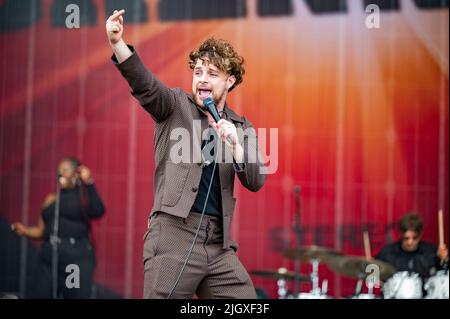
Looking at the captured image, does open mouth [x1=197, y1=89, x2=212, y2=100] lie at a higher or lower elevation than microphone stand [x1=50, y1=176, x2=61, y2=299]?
higher

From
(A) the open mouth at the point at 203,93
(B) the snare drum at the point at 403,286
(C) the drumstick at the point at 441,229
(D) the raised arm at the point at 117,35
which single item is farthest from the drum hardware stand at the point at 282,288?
(D) the raised arm at the point at 117,35

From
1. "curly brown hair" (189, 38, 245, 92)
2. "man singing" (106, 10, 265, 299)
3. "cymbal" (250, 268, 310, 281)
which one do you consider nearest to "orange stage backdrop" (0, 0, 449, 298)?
"cymbal" (250, 268, 310, 281)

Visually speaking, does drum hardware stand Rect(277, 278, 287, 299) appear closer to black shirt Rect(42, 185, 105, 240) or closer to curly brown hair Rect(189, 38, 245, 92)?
black shirt Rect(42, 185, 105, 240)

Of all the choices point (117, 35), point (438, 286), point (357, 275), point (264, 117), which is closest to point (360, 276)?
Answer: point (357, 275)

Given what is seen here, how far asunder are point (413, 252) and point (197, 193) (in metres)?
4.08

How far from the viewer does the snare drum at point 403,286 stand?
24.6 feet

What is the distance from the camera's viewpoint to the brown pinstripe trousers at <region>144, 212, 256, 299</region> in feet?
13.1

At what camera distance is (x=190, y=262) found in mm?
4020

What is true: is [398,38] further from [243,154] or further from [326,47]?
[243,154]

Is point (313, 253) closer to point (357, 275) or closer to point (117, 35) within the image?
point (357, 275)

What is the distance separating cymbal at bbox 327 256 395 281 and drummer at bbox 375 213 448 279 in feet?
0.30

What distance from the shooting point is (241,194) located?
7871 mm

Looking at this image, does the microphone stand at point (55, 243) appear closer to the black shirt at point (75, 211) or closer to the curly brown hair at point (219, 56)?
the black shirt at point (75, 211)
